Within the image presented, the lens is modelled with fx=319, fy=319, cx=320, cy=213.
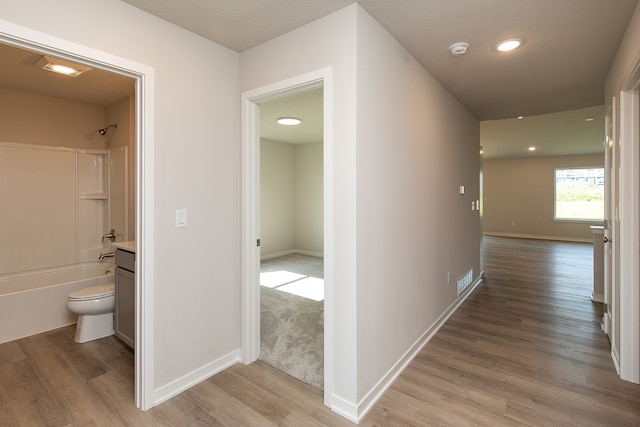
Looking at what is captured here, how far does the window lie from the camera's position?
344 inches

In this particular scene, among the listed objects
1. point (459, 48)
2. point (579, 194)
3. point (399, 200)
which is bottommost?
point (399, 200)

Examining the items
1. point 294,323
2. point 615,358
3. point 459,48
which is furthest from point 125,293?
point 615,358

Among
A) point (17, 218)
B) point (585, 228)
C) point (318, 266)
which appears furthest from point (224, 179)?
point (585, 228)

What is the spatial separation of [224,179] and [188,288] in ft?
2.67

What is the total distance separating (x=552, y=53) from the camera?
97.0 inches

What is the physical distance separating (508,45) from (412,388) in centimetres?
252

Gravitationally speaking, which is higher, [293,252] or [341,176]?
[341,176]

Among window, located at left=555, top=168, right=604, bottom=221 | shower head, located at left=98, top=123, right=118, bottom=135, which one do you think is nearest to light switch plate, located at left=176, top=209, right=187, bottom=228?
shower head, located at left=98, top=123, right=118, bottom=135

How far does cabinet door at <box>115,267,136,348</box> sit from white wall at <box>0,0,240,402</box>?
0.68 meters

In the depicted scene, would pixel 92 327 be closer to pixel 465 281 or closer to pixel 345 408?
pixel 345 408

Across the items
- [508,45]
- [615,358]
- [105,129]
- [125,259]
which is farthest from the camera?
[105,129]

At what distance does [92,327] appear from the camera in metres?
2.88

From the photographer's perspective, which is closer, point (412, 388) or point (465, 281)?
point (412, 388)

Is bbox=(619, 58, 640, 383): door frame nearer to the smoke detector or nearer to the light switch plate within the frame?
the smoke detector
